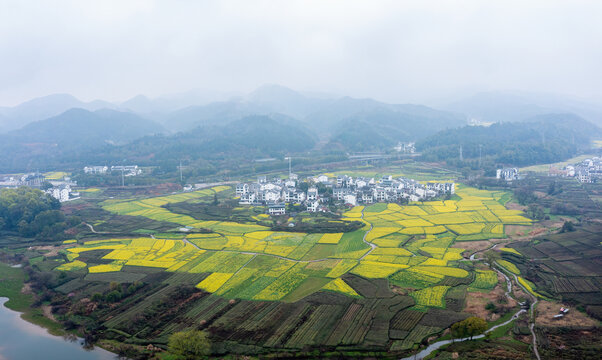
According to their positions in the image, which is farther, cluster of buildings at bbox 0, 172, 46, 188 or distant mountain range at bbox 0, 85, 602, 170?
Answer: distant mountain range at bbox 0, 85, 602, 170

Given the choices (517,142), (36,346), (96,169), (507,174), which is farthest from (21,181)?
(517,142)

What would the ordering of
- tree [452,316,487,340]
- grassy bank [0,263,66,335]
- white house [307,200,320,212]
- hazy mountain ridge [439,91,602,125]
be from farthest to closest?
hazy mountain ridge [439,91,602,125] < white house [307,200,320,212] < grassy bank [0,263,66,335] < tree [452,316,487,340]

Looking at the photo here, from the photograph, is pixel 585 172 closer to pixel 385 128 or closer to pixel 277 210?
pixel 277 210

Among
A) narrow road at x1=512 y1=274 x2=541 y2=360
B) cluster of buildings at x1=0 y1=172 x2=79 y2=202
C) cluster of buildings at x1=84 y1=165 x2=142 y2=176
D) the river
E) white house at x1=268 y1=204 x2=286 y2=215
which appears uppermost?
cluster of buildings at x1=84 y1=165 x2=142 y2=176

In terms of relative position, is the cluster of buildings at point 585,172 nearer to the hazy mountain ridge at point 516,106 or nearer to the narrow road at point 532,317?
the narrow road at point 532,317

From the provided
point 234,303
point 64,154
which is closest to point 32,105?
point 64,154

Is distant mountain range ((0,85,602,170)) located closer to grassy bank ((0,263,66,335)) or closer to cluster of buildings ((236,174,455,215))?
cluster of buildings ((236,174,455,215))

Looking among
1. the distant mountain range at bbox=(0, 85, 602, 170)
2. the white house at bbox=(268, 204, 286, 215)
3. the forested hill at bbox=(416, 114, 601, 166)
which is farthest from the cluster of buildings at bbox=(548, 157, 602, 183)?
the white house at bbox=(268, 204, 286, 215)
